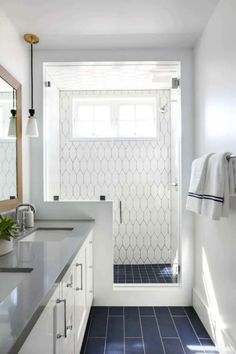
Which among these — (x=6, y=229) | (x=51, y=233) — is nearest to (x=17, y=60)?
(x=51, y=233)

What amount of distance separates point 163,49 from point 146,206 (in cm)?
181

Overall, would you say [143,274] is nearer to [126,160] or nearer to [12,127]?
[126,160]

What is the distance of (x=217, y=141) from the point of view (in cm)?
203

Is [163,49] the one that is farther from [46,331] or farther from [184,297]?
[46,331]

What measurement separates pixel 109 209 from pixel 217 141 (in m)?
1.15

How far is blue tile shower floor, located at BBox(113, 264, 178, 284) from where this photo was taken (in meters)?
3.04

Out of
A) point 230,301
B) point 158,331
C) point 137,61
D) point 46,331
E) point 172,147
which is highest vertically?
point 137,61

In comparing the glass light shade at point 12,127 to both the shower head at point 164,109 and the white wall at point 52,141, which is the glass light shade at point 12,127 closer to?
the white wall at point 52,141

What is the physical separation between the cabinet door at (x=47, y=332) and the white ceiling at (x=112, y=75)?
7.01 feet

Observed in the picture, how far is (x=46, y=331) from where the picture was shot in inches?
42.1

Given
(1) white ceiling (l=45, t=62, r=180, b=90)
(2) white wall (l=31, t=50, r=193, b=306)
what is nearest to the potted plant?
(2) white wall (l=31, t=50, r=193, b=306)

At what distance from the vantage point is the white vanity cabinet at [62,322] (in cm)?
96

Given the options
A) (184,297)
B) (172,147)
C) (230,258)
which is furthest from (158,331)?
(172,147)

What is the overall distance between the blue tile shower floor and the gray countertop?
133 centimetres
